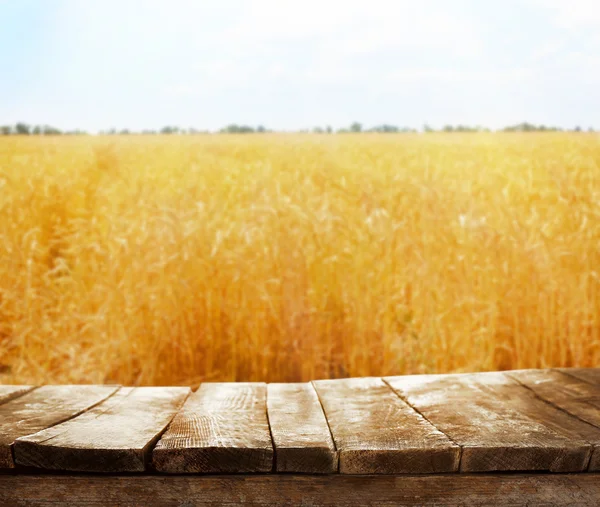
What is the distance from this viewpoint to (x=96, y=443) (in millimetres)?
887

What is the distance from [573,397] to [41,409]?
94 centimetres

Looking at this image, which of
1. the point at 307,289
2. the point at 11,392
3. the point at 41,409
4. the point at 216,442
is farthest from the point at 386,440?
the point at 307,289

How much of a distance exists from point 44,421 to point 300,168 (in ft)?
8.91

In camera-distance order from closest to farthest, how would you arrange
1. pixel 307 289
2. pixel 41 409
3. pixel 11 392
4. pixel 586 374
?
pixel 41 409
pixel 11 392
pixel 586 374
pixel 307 289

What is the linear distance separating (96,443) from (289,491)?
27 centimetres

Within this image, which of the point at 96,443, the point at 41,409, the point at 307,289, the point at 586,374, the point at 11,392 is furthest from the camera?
the point at 307,289

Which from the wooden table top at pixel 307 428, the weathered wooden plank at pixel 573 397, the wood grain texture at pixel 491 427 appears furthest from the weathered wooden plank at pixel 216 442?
the weathered wooden plank at pixel 573 397

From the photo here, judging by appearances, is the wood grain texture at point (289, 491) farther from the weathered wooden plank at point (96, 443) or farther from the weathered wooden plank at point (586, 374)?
the weathered wooden plank at point (586, 374)

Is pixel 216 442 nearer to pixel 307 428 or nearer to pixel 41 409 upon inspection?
pixel 307 428

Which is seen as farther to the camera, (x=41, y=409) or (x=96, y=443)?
(x=41, y=409)

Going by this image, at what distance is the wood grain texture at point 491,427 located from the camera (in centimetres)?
89

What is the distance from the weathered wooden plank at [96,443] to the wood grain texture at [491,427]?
0.44 metres

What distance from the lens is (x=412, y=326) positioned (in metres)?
2.56

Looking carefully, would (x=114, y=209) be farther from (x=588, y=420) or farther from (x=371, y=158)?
(x=588, y=420)
